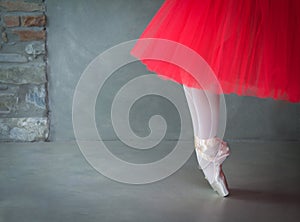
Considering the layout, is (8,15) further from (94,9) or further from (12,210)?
(12,210)

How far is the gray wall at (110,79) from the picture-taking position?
2717mm

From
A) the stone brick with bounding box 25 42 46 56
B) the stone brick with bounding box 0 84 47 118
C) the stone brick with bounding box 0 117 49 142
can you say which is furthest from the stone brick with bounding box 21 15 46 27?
the stone brick with bounding box 0 117 49 142

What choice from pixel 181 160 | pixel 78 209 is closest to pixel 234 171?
pixel 181 160

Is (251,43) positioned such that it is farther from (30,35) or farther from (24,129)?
(24,129)

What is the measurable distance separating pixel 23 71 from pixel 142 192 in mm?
1164

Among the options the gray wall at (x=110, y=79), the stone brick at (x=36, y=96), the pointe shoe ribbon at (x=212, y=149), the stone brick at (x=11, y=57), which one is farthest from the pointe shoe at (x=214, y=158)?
the stone brick at (x=11, y=57)

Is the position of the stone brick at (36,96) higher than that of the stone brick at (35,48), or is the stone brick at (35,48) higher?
the stone brick at (35,48)

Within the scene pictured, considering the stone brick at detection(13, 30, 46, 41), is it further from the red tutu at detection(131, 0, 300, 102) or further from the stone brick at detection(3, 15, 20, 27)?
the red tutu at detection(131, 0, 300, 102)

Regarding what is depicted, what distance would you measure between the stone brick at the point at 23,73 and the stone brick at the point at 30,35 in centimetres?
15

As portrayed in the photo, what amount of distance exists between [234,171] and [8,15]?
1.51m

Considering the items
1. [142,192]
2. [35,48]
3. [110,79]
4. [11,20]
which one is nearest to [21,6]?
[11,20]

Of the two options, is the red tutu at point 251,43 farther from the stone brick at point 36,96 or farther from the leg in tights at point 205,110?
the stone brick at point 36,96

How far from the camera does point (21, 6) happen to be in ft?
8.80

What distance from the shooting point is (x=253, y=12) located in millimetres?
1672
